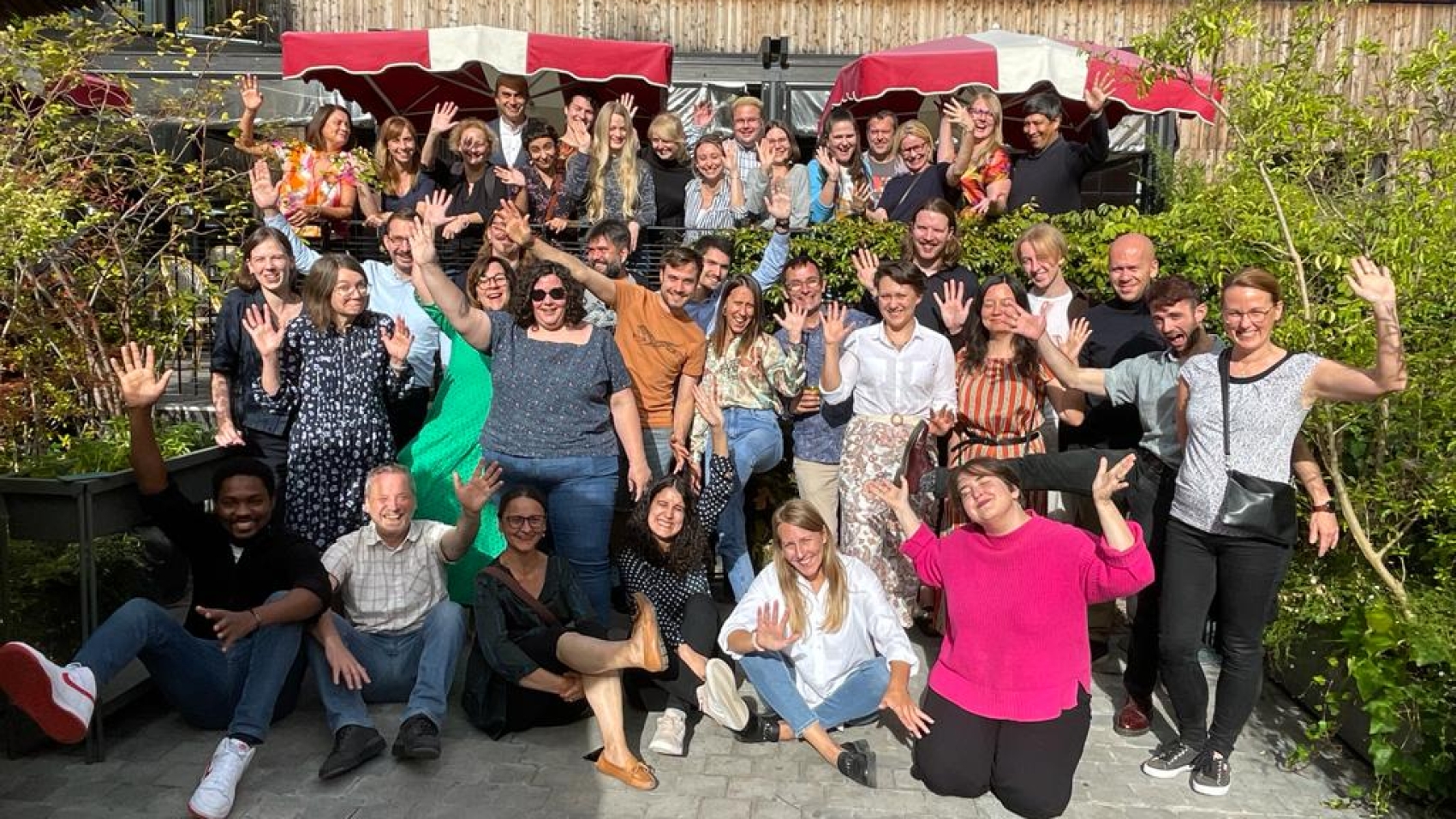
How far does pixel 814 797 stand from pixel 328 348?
3006mm

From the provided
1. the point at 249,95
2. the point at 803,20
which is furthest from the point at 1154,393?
the point at 803,20

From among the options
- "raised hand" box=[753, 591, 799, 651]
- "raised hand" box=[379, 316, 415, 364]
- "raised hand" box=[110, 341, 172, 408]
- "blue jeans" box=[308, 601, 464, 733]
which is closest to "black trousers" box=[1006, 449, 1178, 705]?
"raised hand" box=[753, 591, 799, 651]

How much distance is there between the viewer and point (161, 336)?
6.98 metres

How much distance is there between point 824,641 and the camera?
442 cm

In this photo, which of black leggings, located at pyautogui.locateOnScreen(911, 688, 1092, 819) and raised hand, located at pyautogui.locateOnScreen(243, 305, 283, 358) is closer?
black leggings, located at pyautogui.locateOnScreen(911, 688, 1092, 819)

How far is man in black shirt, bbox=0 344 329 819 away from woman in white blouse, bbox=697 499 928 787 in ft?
5.73

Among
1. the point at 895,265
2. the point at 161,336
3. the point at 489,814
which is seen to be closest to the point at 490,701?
the point at 489,814

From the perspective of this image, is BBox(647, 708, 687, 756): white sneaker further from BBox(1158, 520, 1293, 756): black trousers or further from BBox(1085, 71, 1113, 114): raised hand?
BBox(1085, 71, 1113, 114): raised hand

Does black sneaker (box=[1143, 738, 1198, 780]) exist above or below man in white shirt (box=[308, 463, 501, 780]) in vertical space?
below

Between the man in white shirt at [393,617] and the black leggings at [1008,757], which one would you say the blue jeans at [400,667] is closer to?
the man in white shirt at [393,617]

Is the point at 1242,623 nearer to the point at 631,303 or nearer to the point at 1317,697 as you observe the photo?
the point at 1317,697

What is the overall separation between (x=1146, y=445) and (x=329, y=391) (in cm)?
373

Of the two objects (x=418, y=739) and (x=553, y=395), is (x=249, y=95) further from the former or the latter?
(x=418, y=739)

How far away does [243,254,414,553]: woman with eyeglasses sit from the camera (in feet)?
15.9
